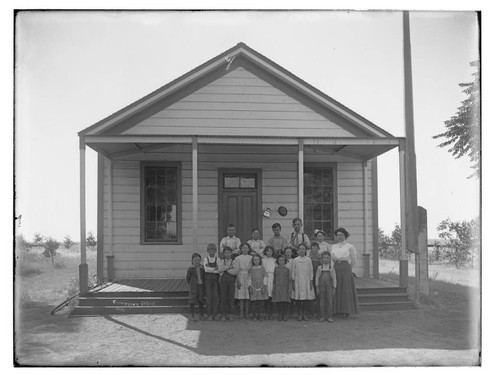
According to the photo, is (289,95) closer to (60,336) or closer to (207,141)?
(207,141)

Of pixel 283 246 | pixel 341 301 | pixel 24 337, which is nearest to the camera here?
pixel 24 337

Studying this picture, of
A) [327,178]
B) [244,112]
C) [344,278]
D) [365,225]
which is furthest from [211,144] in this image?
[365,225]

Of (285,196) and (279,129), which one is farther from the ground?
(279,129)

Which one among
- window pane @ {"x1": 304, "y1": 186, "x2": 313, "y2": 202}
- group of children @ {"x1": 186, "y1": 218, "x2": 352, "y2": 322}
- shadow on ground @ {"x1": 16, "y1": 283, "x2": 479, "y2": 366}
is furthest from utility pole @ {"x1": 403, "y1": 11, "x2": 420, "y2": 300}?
group of children @ {"x1": 186, "y1": 218, "x2": 352, "y2": 322}

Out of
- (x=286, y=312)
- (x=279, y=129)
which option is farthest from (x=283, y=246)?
(x=279, y=129)

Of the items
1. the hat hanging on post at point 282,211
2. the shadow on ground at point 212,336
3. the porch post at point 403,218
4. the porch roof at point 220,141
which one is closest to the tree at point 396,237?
the porch roof at point 220,141

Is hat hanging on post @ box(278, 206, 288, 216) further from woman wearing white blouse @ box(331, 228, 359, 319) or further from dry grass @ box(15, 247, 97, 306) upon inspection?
dry grass @ box(15, 247, 97, 306)

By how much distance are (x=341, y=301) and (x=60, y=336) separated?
507cm

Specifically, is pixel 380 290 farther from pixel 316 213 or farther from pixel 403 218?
pixel 316 213

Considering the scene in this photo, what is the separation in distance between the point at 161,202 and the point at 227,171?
1840mm

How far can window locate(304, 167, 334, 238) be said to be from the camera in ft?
39.2

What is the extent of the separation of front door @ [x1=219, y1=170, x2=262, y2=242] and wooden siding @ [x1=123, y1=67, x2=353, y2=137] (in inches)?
50.5

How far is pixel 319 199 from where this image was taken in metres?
12.0

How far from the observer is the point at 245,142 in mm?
9828
